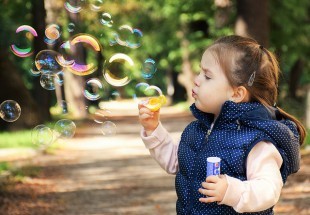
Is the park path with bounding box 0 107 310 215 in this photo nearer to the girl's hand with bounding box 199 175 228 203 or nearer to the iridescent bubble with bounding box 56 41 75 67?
the iridescent bubble with bounding box 56 41 75 67

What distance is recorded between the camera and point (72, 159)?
12.8 metres

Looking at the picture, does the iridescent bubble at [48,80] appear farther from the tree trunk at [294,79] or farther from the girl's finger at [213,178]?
the tree trunk at [294,79]

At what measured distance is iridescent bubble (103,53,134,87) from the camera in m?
5.43

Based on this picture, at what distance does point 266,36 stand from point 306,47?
9164 millimetres

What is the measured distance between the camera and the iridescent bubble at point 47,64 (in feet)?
20.1

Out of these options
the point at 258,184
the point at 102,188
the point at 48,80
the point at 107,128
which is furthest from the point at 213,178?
the point at 102,188

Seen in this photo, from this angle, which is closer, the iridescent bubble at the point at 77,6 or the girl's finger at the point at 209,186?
the girl's finger at the point at 209,186

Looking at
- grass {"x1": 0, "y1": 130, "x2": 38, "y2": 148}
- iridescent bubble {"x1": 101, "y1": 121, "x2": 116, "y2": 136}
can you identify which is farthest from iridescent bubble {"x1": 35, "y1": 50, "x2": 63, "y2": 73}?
grass {"x1": 0, "y1": 130, "x2": 38, "y2": 148}

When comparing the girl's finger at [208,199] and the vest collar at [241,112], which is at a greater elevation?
the vest collar at [241,112]

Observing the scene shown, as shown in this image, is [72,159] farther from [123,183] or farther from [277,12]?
[277,12]

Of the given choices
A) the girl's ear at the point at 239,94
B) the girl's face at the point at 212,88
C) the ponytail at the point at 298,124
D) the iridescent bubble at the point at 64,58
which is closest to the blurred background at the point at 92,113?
the iridescent bubble at the point at 64,58

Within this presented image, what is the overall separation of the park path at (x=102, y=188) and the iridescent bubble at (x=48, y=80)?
1.81m

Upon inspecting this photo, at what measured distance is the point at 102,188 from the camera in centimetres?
909

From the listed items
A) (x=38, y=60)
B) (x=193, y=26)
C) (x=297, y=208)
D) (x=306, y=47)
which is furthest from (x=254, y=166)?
(x=193, y=26)
